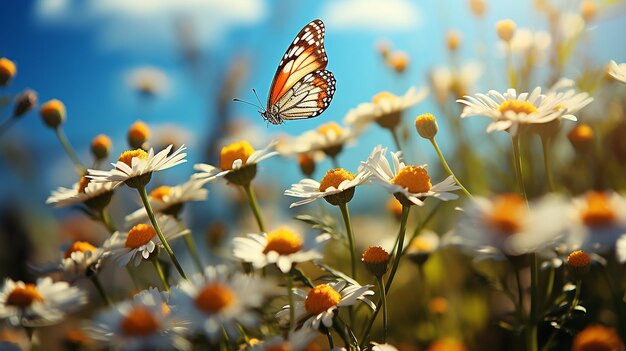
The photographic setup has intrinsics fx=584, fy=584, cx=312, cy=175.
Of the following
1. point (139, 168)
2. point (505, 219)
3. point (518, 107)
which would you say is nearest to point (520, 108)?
point (518, 107)

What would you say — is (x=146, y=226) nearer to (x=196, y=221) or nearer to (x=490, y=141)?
(x=196, y=221)

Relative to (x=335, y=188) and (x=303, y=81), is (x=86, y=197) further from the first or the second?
(x=303, y=81)

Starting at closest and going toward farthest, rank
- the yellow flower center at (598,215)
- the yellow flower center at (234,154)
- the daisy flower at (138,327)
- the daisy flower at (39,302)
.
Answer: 1. the daisy flower at (138,327)
2. the yellow flower center at (598,215)
3. the daisy flower at (39,302)
4. the yellow flower center at (234,154)

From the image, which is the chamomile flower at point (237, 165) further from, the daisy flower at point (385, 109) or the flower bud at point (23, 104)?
the flower bud at point (23, 104)

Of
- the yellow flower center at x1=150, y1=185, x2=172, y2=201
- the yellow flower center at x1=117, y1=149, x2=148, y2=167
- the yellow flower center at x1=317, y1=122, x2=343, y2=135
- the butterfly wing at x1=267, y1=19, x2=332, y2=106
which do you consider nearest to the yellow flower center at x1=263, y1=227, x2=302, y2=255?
the yellow flower center at x1=117, y1=149, x2=148, y2=167

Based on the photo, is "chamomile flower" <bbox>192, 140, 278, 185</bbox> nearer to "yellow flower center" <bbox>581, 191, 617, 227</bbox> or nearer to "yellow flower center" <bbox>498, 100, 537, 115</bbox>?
"yellow flower center" <bbox>498, 100, 537, 115</bbox>

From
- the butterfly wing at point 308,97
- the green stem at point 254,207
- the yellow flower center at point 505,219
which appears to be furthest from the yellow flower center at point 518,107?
the butterfly wing at point 308,97

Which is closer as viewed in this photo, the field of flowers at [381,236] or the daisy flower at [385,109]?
the field of flowers at [381,236]
